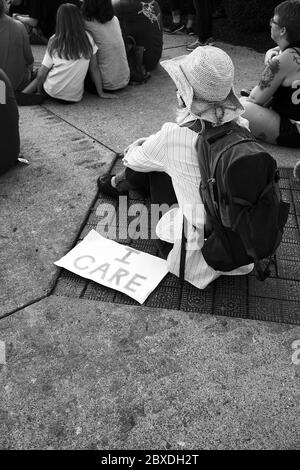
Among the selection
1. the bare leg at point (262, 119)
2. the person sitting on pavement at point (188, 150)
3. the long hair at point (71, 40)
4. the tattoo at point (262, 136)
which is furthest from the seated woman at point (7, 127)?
the tattoo at point (262, 136)

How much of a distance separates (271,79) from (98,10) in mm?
2003

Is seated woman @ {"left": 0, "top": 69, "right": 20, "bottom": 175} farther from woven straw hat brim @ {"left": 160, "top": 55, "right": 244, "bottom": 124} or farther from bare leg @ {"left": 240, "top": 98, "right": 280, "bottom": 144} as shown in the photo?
bare leg @ {"left": 240, "top": 98, "right": 280, "bottom": 144}

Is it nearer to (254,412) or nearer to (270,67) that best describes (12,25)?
(270,67)

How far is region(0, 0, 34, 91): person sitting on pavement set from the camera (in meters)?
4.87

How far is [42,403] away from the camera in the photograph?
7.38 ft

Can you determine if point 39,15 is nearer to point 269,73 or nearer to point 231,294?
point 269,73

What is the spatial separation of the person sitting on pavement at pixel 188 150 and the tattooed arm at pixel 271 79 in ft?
4.94

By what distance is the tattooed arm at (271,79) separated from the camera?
4004 millimetres

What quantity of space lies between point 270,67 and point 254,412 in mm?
2902

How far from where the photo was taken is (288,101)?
4.18 metres

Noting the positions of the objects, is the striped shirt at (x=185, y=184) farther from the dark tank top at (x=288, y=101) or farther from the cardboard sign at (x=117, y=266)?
the dark tank top at (x=288, y=101)

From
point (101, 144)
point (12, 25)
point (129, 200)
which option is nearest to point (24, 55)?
point (12, 25)

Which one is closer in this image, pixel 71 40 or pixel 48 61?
pixel 71 40

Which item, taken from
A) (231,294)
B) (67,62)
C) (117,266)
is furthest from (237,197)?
(67,62)
